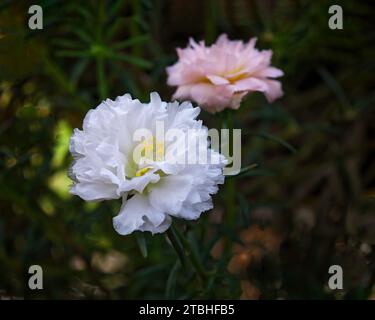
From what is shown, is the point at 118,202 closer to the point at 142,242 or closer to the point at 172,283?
the point at 172,283

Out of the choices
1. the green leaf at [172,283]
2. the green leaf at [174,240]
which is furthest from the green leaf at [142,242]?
the green leaf at [172,283]

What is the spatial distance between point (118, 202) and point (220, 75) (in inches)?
13.1

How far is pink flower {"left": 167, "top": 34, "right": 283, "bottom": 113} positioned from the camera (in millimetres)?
752

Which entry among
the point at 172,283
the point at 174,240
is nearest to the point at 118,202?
the point at 172,283

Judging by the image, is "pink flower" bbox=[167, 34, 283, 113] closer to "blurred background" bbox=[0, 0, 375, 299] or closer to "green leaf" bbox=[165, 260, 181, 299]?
"blurred background" bbox=[0, 0, 375, 299]

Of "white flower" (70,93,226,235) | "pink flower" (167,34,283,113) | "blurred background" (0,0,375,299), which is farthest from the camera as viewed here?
"blurred background" (0,0,375,299)

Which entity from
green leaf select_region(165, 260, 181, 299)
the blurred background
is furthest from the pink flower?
green leaf select_region(165, 260, 181, 299)

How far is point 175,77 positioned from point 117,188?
0.24m

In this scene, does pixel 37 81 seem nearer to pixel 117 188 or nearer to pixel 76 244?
pixel 76 244

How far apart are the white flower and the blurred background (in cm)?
17

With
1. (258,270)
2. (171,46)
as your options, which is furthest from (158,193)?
(171,46)

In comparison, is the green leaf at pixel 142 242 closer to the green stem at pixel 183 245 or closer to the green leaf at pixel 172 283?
the green stem at pixel 183 245

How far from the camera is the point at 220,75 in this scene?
766 millimetres
